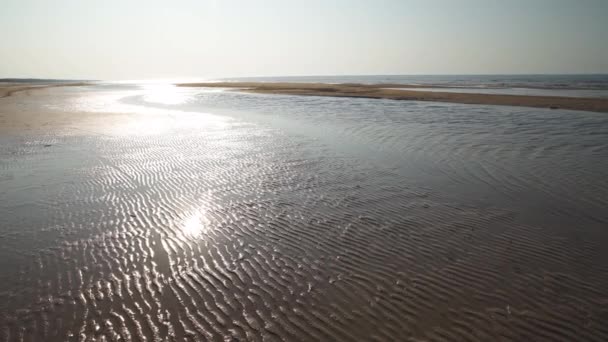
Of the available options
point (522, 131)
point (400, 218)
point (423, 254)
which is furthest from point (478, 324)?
point (522, 131)

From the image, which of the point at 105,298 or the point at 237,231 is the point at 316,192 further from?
the point at 105,298

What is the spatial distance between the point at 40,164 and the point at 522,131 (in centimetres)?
2103

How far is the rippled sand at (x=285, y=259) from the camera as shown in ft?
13.4

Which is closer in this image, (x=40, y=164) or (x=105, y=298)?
(x=105, y=298)

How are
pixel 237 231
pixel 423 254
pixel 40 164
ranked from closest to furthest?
pixel 423 254 < pixel 237 231 < pixel 40 164

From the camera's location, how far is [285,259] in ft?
18.2

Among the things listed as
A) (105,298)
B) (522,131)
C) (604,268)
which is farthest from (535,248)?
(522,131)

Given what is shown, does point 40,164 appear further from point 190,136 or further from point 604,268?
point 604,268

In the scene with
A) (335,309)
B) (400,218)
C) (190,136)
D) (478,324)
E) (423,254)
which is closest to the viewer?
(478,324)

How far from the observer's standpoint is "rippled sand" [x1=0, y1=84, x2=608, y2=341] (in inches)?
160

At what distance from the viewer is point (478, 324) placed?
160 inches

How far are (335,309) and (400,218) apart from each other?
335cm

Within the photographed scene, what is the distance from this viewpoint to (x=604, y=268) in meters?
5.16

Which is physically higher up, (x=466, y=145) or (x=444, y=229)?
(x=466, y=145)
